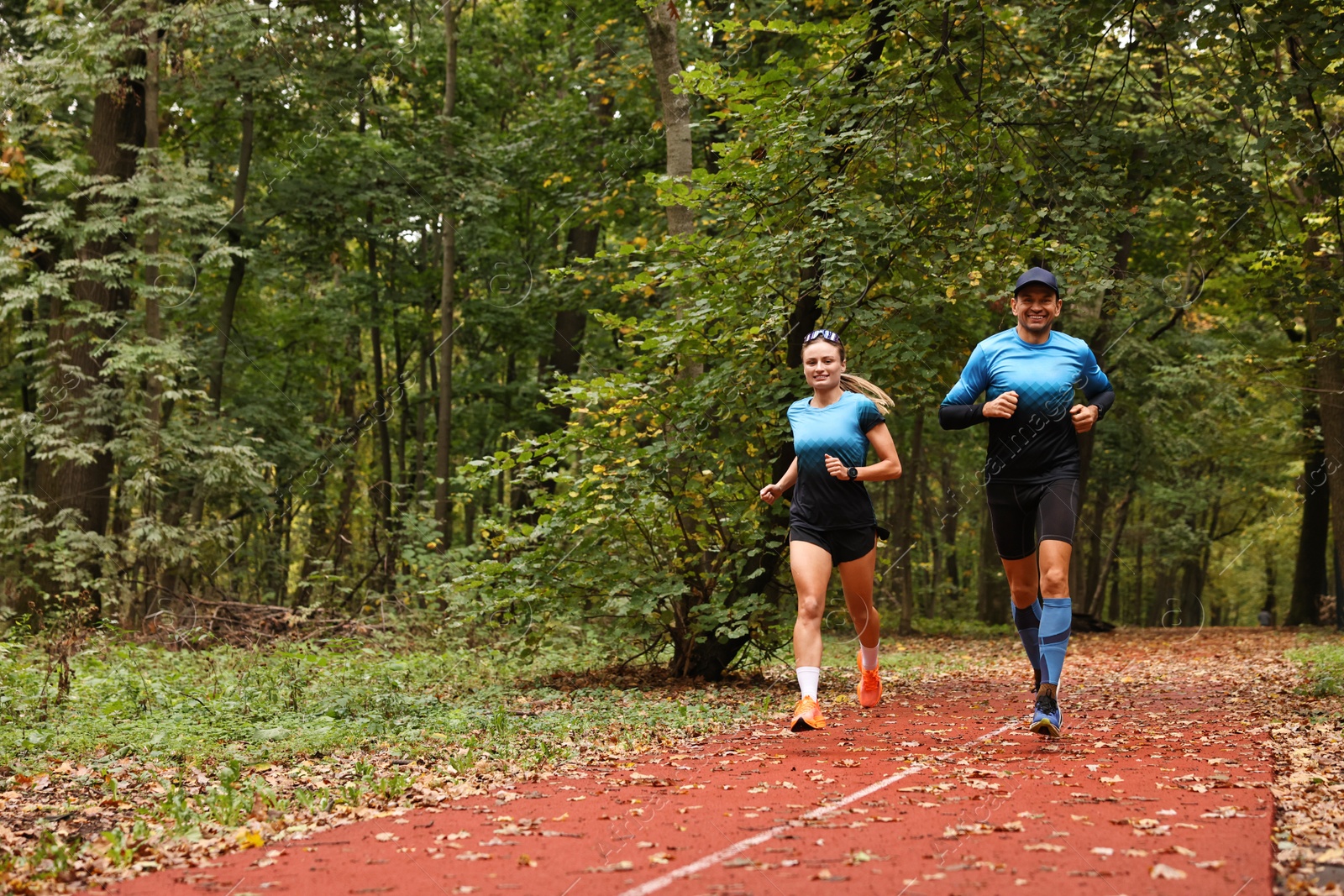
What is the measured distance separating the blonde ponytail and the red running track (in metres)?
2.17

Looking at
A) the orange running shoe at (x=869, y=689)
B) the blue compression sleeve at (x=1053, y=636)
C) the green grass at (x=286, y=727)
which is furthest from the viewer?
the orange running shoe at (x=869, y=689)

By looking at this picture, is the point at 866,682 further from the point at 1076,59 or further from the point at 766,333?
the point at 1076,59

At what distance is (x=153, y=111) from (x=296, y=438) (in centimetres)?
785

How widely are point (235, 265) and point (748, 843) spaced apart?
2071 cm

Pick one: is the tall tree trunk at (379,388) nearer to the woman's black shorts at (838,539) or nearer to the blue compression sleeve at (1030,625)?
the woman's black shorts at (838,539)

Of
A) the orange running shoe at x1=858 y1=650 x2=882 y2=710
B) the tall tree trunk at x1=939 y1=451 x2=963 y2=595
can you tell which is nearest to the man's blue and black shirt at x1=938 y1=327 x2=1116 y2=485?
the orange running shoe at x1=858 y1=650 x2=882 y2=710

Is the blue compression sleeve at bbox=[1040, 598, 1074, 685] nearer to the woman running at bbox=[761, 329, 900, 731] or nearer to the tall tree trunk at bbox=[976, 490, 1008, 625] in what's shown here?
the woman running at bbox=[761, 329, 900, 731]

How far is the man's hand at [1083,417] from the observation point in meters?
6.11

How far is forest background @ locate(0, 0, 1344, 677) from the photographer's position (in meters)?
9.41

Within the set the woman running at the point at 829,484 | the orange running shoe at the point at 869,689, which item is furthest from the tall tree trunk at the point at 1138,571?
the woman running at the point at 829,484

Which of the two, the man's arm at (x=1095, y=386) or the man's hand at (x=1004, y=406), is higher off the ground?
the man's arm at (x=1095, y=386)

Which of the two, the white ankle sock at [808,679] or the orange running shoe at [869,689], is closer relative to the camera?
the white ankle sock at [808,679]

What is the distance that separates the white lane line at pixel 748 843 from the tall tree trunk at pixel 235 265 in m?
17.7

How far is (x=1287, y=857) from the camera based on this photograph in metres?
3.92
